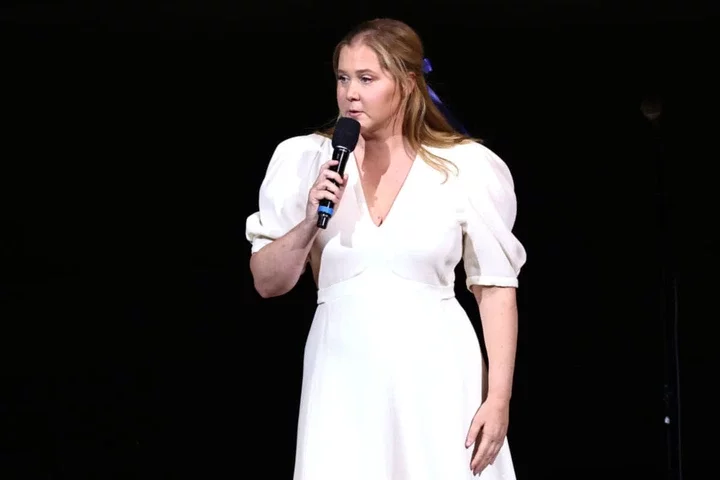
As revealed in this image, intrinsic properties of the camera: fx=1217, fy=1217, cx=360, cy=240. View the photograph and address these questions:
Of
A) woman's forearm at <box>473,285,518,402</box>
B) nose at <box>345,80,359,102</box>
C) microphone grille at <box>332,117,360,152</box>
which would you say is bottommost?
woman's forearm at <box>473,285,518,402</box>

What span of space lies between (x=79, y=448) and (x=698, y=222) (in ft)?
6.04

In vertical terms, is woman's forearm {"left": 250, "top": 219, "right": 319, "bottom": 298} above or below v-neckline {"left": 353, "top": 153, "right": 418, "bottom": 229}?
below

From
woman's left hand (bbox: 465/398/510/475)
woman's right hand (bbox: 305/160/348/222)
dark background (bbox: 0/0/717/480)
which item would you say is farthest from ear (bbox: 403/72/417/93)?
dark background (bbox: 0/0/717/480)

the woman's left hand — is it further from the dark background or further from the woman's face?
the dark background

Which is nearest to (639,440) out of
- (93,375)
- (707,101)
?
(707,101)

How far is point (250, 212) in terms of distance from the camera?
11.2 feet

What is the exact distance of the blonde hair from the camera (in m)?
2.19

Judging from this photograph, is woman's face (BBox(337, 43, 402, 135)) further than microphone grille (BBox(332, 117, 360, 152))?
Yes

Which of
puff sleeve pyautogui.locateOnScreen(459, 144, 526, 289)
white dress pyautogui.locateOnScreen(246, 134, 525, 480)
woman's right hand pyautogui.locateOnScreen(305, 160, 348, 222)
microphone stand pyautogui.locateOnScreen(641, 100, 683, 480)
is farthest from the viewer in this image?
microphone stand pyautogui.locateOnScreen(641, 100, 683, 480)

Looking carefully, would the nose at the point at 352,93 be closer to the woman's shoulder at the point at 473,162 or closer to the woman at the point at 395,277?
the woman at the point at 395,277

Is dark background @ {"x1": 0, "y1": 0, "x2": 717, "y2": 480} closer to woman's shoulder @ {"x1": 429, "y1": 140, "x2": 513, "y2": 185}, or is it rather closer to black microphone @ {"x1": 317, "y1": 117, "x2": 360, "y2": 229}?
woman's shoulder @ {"x1": 429, "y1": 140, "x2": 513, "y2": 185}

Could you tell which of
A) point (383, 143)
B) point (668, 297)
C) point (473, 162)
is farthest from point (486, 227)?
point (668, 297)

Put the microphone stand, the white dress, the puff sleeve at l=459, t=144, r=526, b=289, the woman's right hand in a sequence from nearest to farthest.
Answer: the woman's right hand → the white dress → the puff sleeve at l=459, t=144, r=526, b=289 → the microphone stand

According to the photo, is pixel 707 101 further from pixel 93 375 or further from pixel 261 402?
pixel 93 375
